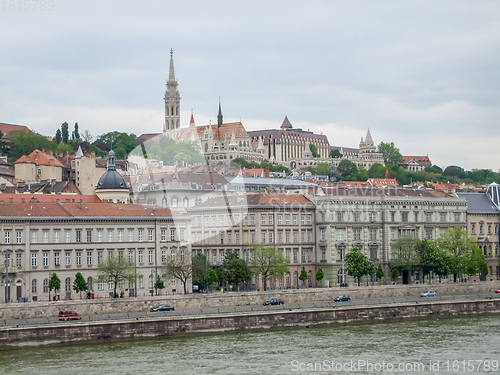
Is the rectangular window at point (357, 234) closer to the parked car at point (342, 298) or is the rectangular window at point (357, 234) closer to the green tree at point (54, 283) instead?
the parked car at point (342, 298)

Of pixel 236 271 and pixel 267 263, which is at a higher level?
pixel 267 263

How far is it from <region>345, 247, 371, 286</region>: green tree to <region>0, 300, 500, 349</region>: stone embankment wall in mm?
13008

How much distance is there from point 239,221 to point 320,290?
14966 mm

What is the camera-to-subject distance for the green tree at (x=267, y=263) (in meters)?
77.1

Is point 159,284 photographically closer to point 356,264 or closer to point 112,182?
point 356,264

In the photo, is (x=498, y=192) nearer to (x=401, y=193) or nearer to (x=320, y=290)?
(x=401, y=193)

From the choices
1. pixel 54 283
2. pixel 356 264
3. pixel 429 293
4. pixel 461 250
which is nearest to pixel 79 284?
pixel 54 283

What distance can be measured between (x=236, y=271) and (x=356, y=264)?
452 inches

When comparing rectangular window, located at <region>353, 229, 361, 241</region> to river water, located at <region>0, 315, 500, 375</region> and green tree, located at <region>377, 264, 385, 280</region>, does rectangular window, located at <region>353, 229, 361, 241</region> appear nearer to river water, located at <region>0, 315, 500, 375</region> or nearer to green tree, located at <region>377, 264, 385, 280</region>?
green tree, located at <region>377, 264, 385, 280</region>

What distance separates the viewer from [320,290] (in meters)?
70.0

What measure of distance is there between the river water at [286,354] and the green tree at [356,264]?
19044 mm

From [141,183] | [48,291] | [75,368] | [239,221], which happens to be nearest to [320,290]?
[239,221]

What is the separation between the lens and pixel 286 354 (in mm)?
50469

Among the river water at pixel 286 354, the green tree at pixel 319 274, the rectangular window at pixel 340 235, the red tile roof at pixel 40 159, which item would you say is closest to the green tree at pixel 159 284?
the river water at pixel 286 354
